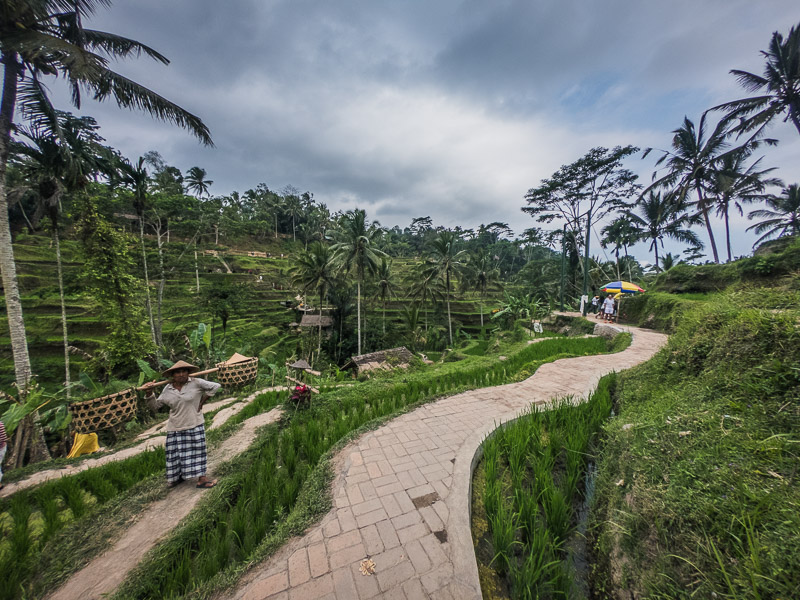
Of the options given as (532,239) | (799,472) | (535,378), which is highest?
(532,239)

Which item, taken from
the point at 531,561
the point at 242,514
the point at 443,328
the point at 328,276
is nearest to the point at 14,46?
the point at 242,514

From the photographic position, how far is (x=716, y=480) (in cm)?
190

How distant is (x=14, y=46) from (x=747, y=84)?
81.5ft

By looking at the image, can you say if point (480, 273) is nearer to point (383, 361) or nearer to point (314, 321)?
point (314, 321)

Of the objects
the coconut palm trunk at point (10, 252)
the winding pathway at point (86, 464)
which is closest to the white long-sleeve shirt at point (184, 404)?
the winding pathway at point (86, 464)

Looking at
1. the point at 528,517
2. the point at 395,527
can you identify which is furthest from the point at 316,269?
the point at 528,517

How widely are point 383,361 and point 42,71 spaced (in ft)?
46.9

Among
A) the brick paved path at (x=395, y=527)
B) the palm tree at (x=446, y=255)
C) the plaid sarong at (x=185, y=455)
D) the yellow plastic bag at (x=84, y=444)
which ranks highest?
the palm tree at (x=446, y=255)

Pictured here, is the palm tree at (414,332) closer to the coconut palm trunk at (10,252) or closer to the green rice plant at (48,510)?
the coconut palm trunk at (10,252)

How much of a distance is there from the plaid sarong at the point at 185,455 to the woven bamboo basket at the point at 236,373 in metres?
6.05

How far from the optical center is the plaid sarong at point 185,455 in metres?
3.38

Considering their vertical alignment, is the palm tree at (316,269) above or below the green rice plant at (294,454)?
above

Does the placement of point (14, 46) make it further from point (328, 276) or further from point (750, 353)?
point (328, 276)

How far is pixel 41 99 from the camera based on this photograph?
619 cm
